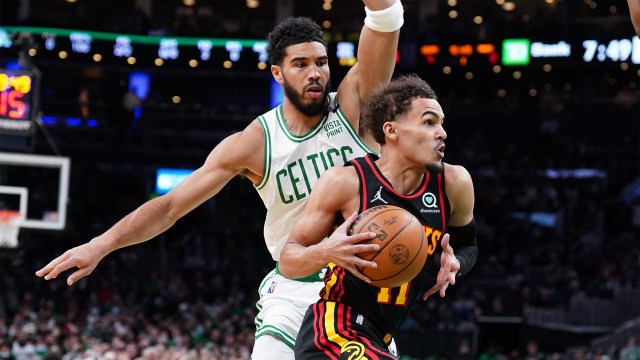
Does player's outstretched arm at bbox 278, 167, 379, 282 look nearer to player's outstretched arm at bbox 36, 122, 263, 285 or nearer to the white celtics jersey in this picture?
the white celtics jersey

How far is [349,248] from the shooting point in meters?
4.71

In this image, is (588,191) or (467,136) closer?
(588,191)

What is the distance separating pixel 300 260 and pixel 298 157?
1176 millimetres

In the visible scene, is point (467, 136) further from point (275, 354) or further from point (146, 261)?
point (275, 354)

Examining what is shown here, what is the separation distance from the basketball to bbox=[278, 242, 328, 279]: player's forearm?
213 millimetres

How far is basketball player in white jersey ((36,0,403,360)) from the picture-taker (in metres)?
6.01

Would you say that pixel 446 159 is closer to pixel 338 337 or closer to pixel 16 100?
pixel 16 100

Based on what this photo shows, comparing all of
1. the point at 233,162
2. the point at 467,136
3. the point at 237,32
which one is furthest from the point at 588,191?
the point at 233,162

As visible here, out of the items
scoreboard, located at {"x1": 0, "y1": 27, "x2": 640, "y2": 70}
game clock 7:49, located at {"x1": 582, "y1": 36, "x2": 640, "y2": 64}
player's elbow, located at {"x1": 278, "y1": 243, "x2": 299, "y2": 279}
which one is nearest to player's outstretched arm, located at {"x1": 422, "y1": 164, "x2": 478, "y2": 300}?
player's elbow, located at {"x1": 278, "y1": 243, "x2": 299, "y2": 279}

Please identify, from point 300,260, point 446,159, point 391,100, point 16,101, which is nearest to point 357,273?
point 300,260

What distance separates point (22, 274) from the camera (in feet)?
84.7

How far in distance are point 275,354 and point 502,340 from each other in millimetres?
17103

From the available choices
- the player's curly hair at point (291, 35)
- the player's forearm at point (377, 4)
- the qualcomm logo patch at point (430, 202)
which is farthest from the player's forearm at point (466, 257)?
the player's curly hair at point (291, 35)

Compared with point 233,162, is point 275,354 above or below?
below
